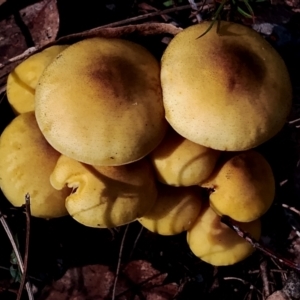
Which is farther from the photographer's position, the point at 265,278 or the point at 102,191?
the point at 265,278

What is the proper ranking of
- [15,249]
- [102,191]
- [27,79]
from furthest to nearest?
[15,249]
[27,79]
[102,191]

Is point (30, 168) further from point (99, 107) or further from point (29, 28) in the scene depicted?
point (29, 28)

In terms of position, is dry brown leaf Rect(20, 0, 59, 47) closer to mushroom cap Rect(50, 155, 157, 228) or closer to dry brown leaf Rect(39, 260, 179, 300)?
mushroom cap Rect(50, 155, 157, 228)

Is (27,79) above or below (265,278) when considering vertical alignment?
above

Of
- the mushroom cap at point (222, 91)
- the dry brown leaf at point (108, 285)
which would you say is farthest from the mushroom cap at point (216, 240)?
the mushroom cap at point (222, 91)

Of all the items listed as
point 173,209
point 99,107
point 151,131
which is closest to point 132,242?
point 173,209

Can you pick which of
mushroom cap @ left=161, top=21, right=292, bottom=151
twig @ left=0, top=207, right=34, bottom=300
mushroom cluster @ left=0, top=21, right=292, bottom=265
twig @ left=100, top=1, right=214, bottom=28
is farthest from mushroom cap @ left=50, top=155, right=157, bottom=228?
twig @ left=100, top=1, right=214, bottom=28

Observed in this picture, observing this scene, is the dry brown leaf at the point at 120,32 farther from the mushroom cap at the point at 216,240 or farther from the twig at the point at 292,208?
the twig at the point at 292,208
